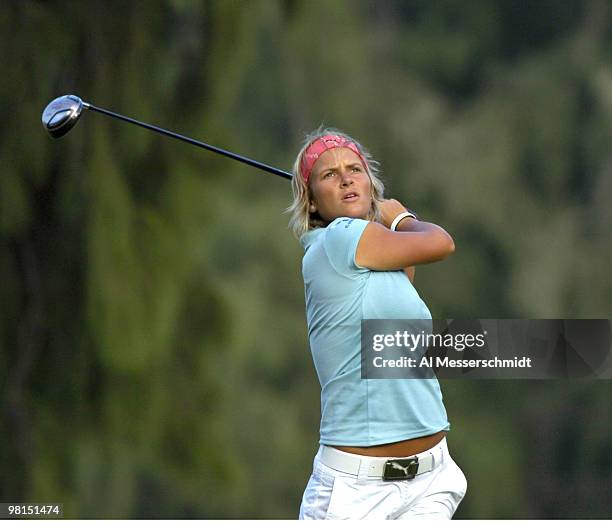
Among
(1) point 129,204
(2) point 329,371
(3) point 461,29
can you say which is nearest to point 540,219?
(3) point 461,29

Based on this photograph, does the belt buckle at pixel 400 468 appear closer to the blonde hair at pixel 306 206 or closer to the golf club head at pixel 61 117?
the blonde hair at pixel 306 206

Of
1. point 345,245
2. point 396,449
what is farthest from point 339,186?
point 396,449

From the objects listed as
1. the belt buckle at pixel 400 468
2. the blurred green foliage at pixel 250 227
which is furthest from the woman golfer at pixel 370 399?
the blurred green foliage at pixel 250 227

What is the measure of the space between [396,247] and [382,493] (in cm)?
44

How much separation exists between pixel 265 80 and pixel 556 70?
1652 millimetres

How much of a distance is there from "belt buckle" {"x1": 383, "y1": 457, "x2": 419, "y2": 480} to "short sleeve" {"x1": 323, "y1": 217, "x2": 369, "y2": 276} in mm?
345

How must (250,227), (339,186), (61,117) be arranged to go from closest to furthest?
1. (339,186)
2. (61,117)
3. (250,227)

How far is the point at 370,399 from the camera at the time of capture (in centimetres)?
259

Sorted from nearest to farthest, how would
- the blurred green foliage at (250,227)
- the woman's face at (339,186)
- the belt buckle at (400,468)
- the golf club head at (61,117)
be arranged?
the belt buckle at (400,468), the woman's face at (339,186), the golf club head at (61,117), the blurred green foliage at (250,227)

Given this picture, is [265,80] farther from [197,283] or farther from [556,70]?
[197,283]

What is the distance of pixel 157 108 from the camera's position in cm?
614

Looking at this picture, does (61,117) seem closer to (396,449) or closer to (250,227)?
(396,449)

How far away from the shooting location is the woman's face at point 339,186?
2771mm

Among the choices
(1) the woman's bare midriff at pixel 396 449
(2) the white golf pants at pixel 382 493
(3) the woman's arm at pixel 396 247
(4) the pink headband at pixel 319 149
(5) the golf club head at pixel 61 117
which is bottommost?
(2) the white golf pants at pixel 382 493
